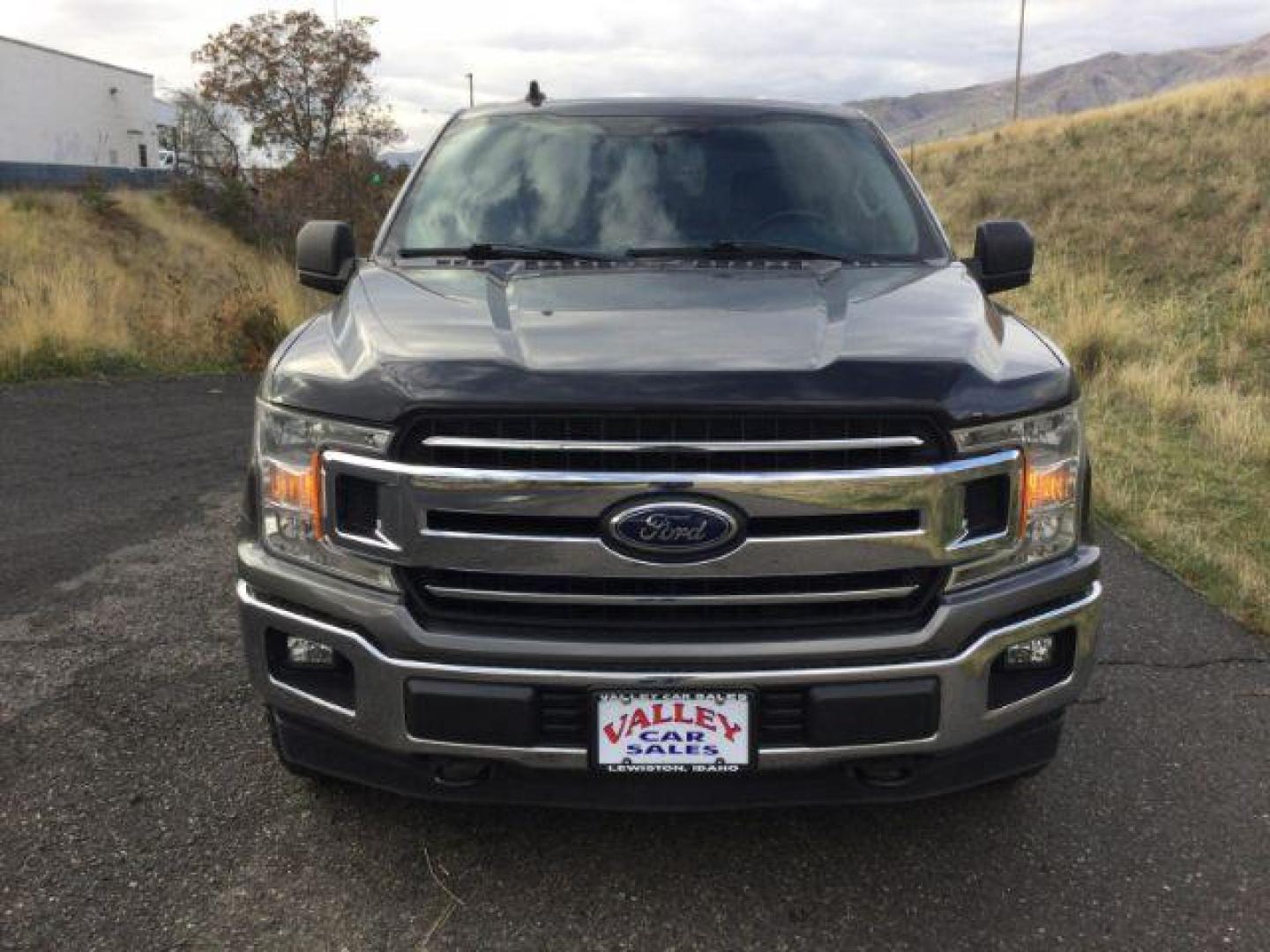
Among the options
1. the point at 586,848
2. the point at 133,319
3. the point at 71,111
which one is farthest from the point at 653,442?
the point at 71,111

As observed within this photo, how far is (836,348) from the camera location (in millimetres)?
2270

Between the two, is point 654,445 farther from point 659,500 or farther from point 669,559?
point 669,559

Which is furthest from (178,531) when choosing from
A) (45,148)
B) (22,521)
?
(45,148)

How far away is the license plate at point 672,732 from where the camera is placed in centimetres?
213

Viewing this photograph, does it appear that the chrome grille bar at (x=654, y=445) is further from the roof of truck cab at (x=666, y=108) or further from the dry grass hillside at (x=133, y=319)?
the dry grass hillside at (x=133, y=319)

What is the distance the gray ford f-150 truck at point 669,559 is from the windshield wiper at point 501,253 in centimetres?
76

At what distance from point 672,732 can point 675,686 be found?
102 millimetres

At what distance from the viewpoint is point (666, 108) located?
3818 millimetres

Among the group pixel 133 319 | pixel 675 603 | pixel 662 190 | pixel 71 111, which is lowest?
pixel 133 319

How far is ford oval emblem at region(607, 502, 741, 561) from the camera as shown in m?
2.10

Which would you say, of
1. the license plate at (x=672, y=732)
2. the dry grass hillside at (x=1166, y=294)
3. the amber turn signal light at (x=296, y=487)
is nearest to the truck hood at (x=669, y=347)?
the amber turn signal light at (x=296, y=487)

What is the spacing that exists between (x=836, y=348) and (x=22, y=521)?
14.6 feet

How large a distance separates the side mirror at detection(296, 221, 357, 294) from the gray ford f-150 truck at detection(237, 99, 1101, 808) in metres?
1.10

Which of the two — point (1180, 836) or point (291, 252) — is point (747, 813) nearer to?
point (1180, 836)
